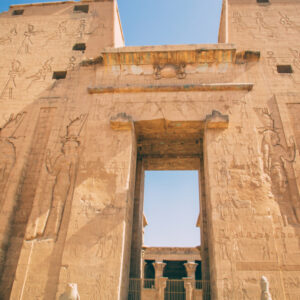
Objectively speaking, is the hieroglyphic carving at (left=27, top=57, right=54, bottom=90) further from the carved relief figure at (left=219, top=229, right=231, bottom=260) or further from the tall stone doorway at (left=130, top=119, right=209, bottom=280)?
the carved relief figure at (left=219, top=229, right=231, bottom=260)

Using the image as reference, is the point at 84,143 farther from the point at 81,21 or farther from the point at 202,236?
the point at 81,21

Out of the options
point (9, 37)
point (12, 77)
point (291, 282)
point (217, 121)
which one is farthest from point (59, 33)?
point (291, 282)

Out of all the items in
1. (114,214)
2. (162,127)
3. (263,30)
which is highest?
(263,30)

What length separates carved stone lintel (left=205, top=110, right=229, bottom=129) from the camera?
8234mm

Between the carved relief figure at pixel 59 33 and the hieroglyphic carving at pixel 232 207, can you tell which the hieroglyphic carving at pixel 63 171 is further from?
the carved relief figure at pixel 59 33

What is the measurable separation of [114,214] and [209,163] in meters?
3.01

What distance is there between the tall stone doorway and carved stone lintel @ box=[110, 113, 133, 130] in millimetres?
385

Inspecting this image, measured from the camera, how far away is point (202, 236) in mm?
9562

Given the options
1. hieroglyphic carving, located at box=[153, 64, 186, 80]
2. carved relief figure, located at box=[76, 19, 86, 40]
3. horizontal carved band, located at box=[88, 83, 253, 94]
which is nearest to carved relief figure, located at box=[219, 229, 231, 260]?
horizontal carved band, located at box=[88, 83, 253, 94]

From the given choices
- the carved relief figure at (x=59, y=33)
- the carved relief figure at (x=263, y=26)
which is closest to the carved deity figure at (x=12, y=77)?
the carved relief figure at (x=59, y=33)

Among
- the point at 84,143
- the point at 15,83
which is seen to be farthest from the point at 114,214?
the point at 15,83

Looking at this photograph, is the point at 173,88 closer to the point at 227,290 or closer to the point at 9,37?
the point at 227,290

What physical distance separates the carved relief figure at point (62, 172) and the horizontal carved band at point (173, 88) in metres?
1.18

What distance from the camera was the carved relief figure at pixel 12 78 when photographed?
9856 mm
